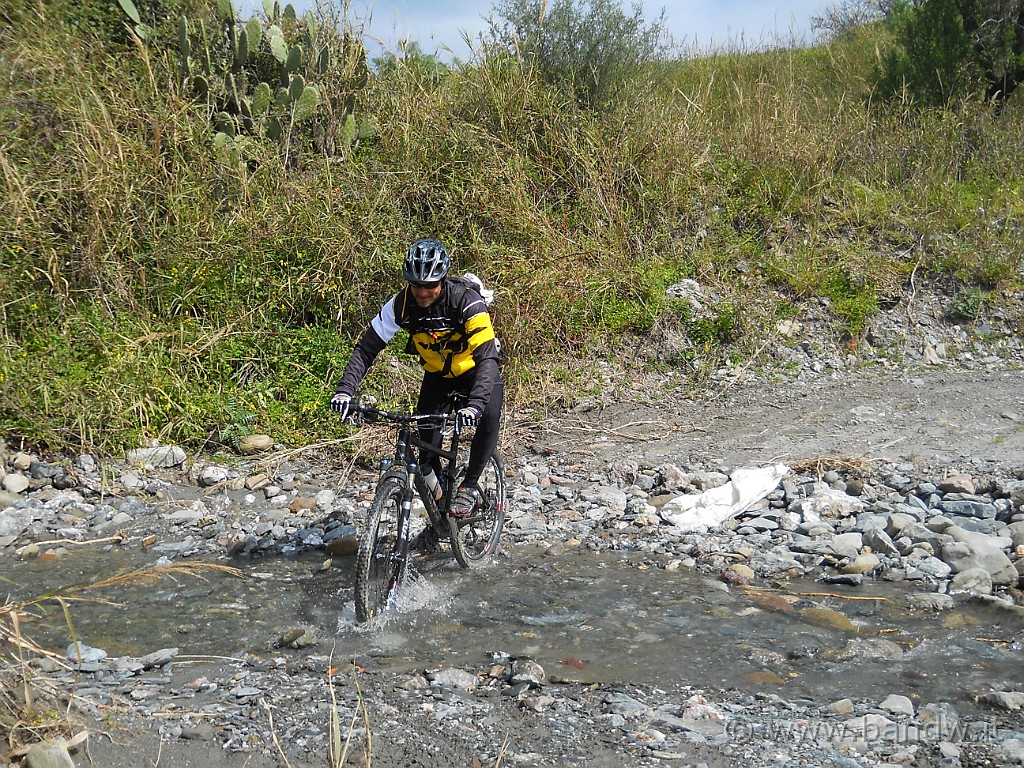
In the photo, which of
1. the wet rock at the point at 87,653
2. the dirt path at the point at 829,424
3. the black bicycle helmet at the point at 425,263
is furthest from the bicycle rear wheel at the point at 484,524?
the wet rock at the point at 87,653

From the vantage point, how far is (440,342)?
5668 millimetres

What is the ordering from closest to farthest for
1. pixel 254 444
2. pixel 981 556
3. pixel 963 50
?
pixel 981 556 < pixel 254 444 < pixel 963 50

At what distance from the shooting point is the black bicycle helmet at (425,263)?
5.17m

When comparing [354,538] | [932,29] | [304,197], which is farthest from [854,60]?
[354,538]

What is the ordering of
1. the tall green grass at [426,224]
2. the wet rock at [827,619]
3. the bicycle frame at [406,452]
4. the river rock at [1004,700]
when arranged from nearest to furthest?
the river rock at [1004,700], the wet rock at [827,619], the bicycle frame at [406,452], the tall green grass at [426,224]

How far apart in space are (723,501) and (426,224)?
555cm

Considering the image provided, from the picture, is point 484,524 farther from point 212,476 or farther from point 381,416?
point 212,476

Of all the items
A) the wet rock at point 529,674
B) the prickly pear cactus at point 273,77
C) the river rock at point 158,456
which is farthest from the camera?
the prickly pear cactus at point 273,77

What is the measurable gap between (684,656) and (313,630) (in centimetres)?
218

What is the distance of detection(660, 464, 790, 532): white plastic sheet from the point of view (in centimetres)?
663

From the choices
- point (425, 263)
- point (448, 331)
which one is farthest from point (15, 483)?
point (425, 263)

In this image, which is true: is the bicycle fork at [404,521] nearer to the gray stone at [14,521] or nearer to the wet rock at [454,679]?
the wet rock at [454,679]

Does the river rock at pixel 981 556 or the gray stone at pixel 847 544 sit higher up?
the river rock at pixel 981 556

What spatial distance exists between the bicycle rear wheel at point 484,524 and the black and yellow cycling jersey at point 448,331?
3.07ft
